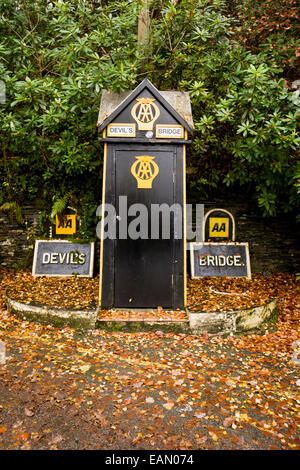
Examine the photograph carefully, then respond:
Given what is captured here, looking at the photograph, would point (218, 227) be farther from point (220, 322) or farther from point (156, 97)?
point (156, 97)

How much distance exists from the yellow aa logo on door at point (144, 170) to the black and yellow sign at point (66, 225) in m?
3.28

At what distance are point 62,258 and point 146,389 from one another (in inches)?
181

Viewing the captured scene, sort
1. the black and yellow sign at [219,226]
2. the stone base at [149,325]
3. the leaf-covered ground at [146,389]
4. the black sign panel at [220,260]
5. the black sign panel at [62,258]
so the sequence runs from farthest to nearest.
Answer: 1. the black and yellow sign at [219,226]
2. the black sign panel at [220,260]
3. the black sign panel at [62,258]
4. the stone base at [149,325]
5. the leaf-covered ground at [146,389]

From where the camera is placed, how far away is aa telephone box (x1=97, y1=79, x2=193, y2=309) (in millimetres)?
5156

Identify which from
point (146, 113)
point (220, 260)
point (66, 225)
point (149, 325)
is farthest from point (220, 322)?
point (66, 225)

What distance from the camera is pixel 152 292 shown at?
524 centimetres

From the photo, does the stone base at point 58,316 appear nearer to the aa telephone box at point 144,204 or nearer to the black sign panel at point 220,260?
the aa telephone box at point 144,204

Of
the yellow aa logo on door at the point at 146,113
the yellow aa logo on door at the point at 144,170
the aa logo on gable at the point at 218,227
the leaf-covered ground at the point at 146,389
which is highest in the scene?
the yellow aa logo on door at the point at 146,113

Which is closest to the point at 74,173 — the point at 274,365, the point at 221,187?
the point at 221,187

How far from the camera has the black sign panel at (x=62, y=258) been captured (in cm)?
739

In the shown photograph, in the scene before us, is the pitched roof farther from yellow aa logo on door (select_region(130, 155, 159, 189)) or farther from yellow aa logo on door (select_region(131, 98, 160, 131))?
yellow aa logo on door (select_region(130, 155, 159, 189))

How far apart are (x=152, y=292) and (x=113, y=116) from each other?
2860 millimetres

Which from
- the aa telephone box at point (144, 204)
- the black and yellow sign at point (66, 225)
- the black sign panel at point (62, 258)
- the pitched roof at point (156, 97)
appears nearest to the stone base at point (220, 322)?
the aa telephone box at point (144, 204)
